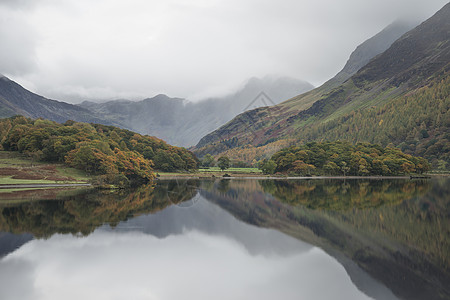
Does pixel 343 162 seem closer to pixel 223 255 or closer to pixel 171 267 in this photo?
pixel 223 255

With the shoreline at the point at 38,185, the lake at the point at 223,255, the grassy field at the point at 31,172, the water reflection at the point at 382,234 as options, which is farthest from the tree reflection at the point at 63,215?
the grassy field at the point at 31,172

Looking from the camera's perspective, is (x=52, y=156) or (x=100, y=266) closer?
(x=100, y=266)

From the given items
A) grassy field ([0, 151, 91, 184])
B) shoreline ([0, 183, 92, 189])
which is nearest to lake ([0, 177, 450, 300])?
shoreline ([0, 183, 92, 189])

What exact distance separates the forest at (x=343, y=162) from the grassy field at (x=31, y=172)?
282 ft

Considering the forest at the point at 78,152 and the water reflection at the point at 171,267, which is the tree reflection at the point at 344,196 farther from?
the forest at the point at 78,152

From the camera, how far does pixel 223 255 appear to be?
20.5m

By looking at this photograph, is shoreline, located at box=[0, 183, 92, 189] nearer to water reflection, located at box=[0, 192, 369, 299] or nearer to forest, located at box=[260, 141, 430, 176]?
water reflection, located at box=[0, 192, 369, 299]

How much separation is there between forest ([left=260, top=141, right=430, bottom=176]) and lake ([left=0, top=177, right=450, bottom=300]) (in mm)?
96405

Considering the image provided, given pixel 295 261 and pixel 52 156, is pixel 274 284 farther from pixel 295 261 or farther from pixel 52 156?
pixel 52 156

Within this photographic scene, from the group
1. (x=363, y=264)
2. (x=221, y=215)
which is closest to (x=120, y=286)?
(x=363, y=264)

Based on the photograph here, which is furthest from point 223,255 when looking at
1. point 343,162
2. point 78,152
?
point 343,162

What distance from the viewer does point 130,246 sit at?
21.8 m

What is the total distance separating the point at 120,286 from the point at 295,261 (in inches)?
425

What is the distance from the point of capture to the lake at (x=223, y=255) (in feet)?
47.9
